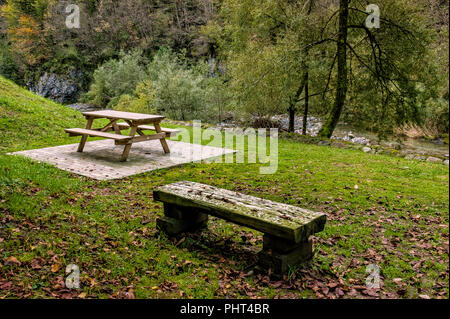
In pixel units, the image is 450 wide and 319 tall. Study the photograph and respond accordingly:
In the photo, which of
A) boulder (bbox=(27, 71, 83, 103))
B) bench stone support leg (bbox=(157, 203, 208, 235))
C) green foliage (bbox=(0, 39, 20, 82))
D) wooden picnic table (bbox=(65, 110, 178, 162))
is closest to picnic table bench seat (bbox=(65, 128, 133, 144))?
wooden picnic table (bbox=(65, 110, 178, 162))

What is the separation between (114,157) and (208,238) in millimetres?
4165

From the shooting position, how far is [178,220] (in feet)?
12.7

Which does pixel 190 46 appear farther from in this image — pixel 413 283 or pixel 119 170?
pixel 413 283

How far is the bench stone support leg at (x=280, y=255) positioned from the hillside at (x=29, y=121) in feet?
21.1

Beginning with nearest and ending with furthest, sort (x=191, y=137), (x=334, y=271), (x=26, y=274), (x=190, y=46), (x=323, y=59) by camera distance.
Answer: (x=26, y=274), (x=334, y=271), (x=191, y=137), (x=323, y=59), (x=190, y=46)

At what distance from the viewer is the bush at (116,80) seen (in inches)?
1016

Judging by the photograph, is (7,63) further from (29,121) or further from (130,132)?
(130,132)

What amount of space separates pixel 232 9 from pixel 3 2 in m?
27.6

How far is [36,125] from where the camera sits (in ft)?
31.4

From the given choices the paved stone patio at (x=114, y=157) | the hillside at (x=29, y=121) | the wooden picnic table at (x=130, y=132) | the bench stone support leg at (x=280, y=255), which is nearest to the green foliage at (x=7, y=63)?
the hillside at (x=29, y=121)

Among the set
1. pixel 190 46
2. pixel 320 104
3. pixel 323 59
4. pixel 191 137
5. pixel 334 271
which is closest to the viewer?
pixel 334 271

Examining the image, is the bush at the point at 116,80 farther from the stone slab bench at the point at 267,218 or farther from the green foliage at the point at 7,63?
the stone slab bench at the point at 267,218

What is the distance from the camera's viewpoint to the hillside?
27.5 feet
